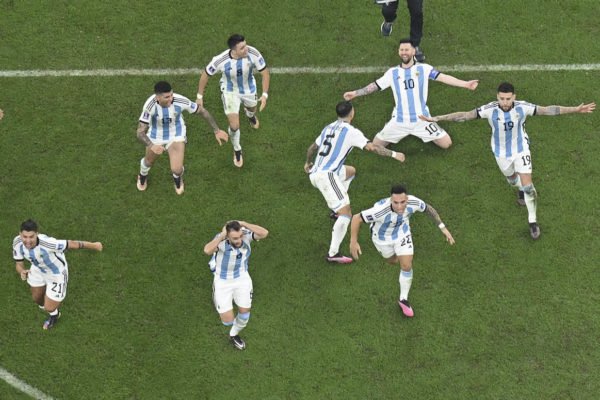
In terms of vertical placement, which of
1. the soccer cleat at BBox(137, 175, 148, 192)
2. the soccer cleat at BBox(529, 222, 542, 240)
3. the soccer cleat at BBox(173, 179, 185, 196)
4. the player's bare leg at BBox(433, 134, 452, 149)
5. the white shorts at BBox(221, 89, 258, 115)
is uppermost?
the white shorts at BBox(221, 89, 258, 115)

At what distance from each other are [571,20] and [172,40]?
666 cm

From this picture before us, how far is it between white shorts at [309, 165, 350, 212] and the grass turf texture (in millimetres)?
920

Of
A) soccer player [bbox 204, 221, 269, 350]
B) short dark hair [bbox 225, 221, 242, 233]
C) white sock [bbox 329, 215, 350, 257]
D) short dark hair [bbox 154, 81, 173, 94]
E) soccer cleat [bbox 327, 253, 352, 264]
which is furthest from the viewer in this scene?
soccer cleat [bbox 327, 253, 352, 264]

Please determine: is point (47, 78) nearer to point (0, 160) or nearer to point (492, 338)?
point (0, 160)

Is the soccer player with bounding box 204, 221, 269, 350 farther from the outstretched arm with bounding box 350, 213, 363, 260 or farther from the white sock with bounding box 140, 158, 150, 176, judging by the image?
the white sock with bounding box 140, 158, 150, 176

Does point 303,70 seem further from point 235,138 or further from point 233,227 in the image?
point 233,227

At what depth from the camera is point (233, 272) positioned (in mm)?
13188

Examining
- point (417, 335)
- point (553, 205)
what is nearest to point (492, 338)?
point (417, 335)

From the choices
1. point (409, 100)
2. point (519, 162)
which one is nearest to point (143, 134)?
point (409, 100)

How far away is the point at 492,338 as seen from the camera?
1376cm

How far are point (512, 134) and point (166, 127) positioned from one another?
15.9 ft

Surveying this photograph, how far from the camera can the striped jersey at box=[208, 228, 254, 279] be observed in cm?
1297

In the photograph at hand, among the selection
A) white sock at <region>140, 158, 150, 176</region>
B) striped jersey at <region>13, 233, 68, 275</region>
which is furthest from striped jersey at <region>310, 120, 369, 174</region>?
striped jersey at <region>13, 233, 68, 275</region>

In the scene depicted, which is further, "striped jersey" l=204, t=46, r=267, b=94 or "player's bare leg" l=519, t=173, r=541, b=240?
"striped jersey" l=204, t=46, r=267, b=94
